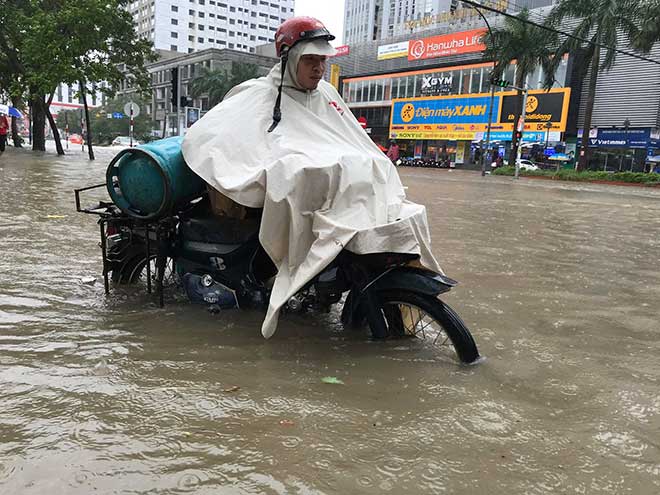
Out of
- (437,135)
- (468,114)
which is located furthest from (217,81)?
(468,114)

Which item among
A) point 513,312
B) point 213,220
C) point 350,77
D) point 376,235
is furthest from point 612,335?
point 350,77

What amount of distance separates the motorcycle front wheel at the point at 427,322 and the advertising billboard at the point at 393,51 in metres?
55.0

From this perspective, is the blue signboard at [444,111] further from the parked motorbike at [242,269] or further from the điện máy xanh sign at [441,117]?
the parked motorbike at [242,269]

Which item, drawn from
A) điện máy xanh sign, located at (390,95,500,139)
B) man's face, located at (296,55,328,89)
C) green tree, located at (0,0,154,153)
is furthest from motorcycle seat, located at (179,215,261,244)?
điện máy xanh sign, located at (390,95,500,139)

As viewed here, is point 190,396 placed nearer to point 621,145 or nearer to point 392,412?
point 392,412

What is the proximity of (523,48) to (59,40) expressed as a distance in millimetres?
24517

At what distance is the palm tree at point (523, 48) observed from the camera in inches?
1244

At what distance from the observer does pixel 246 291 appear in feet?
12.0

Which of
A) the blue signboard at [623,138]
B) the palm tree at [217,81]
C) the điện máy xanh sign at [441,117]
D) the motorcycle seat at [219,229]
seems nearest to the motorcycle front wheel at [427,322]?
the motorcycle seat at [219,229]

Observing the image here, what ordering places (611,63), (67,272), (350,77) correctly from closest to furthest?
(67,272) → (611,63) → (350,77)

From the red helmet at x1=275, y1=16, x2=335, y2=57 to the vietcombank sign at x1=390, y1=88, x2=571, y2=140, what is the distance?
4173 centimetres

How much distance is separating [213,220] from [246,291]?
0.51 meters

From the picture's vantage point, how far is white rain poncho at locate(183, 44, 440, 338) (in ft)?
9.81

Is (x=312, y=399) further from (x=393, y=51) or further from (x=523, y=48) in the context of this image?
(x=393, y=51)
